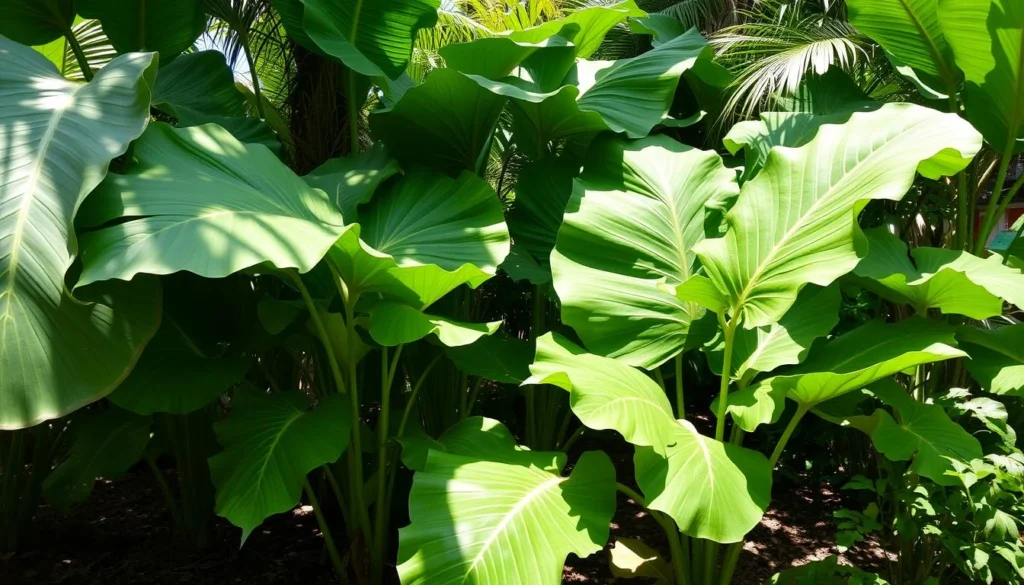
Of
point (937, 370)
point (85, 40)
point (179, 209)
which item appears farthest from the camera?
point (85, 40)

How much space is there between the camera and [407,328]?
1785 mm

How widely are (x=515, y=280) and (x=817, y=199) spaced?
0.96 m

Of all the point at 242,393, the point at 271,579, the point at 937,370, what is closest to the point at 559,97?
the point at 242,393

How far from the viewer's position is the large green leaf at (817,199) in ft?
5.51

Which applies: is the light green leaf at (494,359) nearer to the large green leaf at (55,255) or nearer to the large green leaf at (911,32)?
the large green leaf at (55,255)

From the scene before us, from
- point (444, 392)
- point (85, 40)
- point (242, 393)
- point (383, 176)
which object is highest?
point (85, 40)

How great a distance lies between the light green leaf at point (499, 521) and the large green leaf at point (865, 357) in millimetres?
562

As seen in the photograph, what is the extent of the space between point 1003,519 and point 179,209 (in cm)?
208

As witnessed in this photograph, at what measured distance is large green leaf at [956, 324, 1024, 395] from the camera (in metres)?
1.95

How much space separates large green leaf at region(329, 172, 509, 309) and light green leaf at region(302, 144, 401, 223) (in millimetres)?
78

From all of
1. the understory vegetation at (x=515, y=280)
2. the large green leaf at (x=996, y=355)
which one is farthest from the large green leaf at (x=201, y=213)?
the large green leaf at (x=996, y=355)

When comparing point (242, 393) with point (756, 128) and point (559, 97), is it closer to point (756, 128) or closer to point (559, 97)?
point (559, 97)

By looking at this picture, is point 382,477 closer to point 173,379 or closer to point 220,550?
point 173,379

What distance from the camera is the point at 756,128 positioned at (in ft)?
8.12
